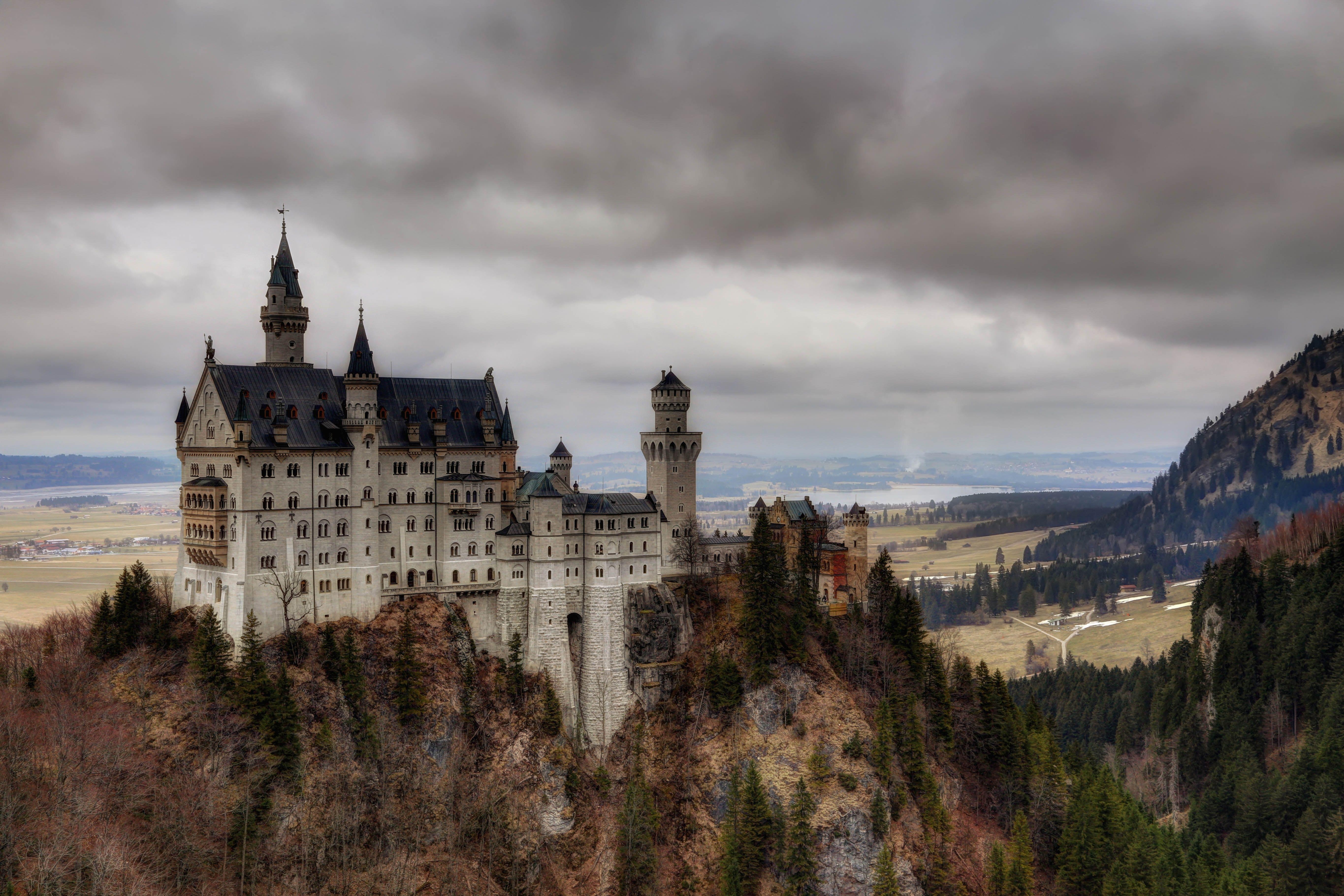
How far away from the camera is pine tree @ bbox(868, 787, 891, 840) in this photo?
9200cm

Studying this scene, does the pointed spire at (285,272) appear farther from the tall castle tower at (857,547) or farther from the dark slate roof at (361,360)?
the tall castle tower at (857,547)

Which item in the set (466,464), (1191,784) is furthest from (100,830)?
(1191,784)

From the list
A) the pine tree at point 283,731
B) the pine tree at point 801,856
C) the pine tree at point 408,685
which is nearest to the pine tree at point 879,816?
the pine tree at point 801,856

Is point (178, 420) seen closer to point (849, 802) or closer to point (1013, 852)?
point (849, 802)

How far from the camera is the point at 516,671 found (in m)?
99.9

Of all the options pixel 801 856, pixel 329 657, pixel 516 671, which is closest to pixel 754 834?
pixel 801 856

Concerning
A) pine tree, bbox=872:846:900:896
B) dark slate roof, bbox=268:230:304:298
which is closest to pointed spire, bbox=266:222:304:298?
dark slate roof, bbox=268:230:304:298

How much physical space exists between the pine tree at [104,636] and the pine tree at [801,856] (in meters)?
61.1

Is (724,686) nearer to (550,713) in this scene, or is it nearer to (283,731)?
(550,713)

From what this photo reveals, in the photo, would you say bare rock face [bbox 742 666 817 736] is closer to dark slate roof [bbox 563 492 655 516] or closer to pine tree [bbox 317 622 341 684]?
dark slate roof [bbox 563 492 655 516]

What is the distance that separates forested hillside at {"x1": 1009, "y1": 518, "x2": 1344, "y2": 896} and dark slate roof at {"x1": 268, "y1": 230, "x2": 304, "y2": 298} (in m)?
95.8

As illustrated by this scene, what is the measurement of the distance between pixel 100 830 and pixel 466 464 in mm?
46356

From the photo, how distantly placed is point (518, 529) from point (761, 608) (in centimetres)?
2568

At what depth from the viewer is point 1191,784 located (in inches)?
5655
